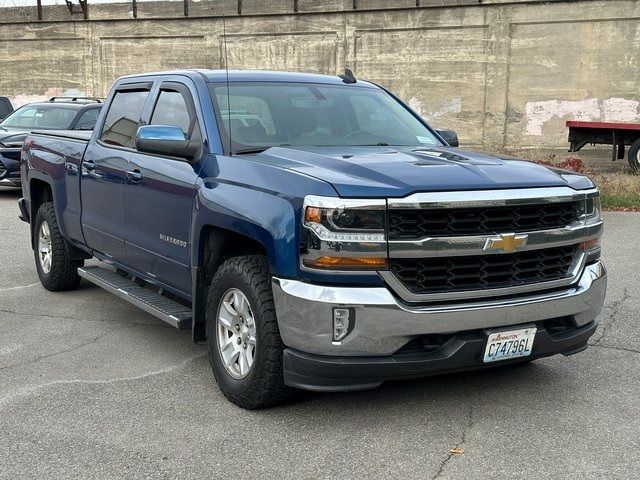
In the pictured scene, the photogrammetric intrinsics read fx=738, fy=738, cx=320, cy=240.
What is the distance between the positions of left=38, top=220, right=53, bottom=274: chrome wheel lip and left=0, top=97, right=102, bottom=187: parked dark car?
7.28 m

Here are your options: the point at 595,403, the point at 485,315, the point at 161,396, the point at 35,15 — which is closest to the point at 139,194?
the point at 161,396

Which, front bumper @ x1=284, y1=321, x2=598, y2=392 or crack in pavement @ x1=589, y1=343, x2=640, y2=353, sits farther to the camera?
crack in pavement @ x1=589, y1=343, x2=640, y2=353

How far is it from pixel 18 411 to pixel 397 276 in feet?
7.59

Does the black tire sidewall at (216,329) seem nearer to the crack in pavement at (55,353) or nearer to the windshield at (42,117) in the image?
the crack in pavement at (55,353)

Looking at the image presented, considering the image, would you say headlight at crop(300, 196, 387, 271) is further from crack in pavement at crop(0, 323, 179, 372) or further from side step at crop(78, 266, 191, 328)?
crack in pavement at crop(0, 323, 179, 372)

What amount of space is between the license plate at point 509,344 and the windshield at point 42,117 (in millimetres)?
12476

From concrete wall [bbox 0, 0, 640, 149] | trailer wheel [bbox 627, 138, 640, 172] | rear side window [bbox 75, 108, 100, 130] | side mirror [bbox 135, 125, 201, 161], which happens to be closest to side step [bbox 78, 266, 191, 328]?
side mirror [bbox 135, 125, 201, 161]

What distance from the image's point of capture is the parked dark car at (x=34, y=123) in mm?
13906

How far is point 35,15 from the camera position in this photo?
99.3 feet

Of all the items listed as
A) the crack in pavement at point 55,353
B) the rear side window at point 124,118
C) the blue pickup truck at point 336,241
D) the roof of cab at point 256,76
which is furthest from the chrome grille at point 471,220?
the crack in pavement at point 55,353

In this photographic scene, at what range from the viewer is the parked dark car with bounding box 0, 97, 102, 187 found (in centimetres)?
1391

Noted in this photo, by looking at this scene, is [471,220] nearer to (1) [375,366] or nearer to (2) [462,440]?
(1) [375,366]

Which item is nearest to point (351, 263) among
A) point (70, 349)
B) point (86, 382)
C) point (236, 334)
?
point (236, 334)

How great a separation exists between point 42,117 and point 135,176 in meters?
11.0
